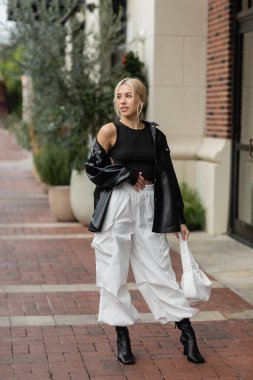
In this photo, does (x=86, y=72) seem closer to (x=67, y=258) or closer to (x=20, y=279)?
(x=67, y=258)

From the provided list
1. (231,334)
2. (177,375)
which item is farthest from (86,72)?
(177,375)

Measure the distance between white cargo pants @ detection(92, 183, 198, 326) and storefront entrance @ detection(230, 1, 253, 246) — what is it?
4459 millimetres

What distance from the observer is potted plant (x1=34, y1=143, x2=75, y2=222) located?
1130cm

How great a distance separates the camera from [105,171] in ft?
15.8

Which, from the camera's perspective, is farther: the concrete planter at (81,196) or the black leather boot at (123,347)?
the concrete planter at (81,196)

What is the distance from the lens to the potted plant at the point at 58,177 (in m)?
11.3

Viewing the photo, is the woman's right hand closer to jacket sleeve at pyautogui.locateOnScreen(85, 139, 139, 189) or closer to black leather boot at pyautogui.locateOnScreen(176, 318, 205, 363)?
jacket sleeve at pyautogui.locateOnScreen(85, 139, 139, 189)

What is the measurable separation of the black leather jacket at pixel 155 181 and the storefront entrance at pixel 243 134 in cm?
443

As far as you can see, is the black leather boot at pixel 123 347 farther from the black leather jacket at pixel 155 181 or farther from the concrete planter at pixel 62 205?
the concrete planter at pixel 62 205

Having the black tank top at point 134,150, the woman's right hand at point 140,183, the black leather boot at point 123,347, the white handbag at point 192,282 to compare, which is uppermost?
the black tank top at point 134,150

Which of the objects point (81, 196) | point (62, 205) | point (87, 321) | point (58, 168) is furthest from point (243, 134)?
point (87, 321)

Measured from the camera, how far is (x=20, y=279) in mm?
7438

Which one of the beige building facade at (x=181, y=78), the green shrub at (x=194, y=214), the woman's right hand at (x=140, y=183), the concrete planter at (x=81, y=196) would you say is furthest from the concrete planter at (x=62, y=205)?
the woman's right hand at (x=140, y=183)

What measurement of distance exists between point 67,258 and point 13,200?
555cm
